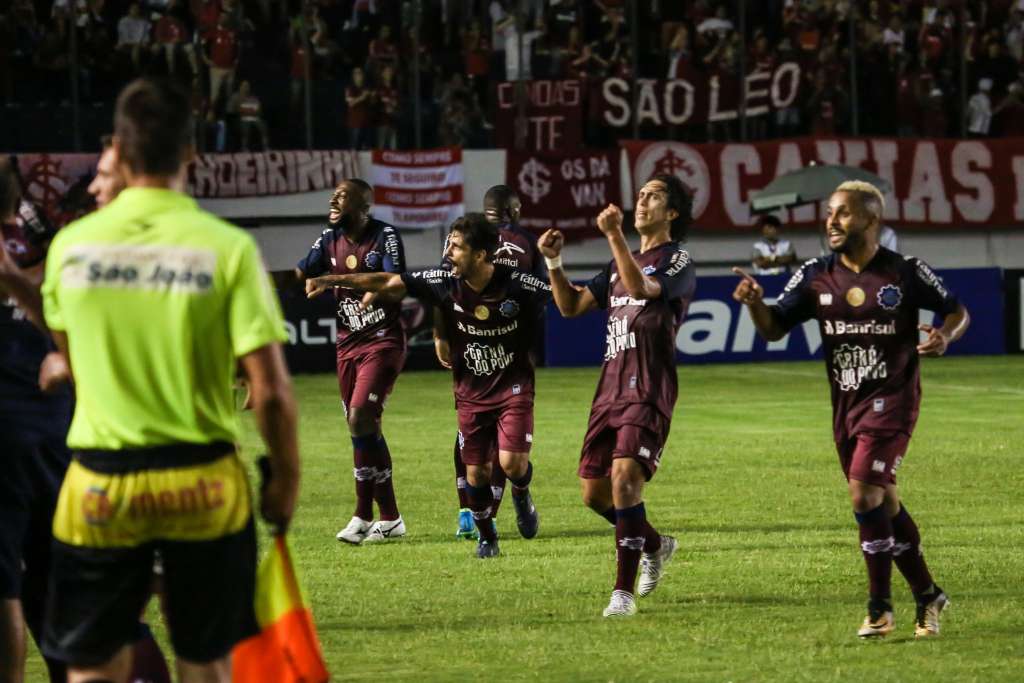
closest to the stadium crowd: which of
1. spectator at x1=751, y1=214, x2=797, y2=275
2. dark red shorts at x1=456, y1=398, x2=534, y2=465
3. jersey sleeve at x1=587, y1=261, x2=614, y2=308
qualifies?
spectator at x1=751, y1=214, x2=797, y2=275

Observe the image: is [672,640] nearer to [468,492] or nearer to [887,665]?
[887,665]

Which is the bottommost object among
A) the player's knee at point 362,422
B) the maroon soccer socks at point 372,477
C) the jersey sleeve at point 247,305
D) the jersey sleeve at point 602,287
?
the maroon soccer socks at point 372,477

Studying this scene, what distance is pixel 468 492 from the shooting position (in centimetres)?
1152

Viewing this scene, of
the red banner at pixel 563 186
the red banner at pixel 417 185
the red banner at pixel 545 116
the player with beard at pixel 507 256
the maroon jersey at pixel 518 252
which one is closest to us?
the maroon jersey at pixel 518 252

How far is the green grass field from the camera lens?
811 centimetres

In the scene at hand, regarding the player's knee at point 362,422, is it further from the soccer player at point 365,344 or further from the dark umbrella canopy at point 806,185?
the dark umbrella canopy at point 806,185

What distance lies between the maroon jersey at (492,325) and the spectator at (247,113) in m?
19.7

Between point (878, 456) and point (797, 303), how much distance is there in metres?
0.83

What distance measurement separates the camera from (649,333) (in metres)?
9.43

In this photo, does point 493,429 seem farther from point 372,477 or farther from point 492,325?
point 372,477

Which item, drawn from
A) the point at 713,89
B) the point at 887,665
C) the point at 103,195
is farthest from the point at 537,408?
the point at 103,195

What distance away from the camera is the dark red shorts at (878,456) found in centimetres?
841

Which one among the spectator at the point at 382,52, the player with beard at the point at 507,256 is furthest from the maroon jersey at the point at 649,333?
the spectator at the point at 382,52

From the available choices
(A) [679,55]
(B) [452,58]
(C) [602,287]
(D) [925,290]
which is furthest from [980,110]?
(D) [925,290]
